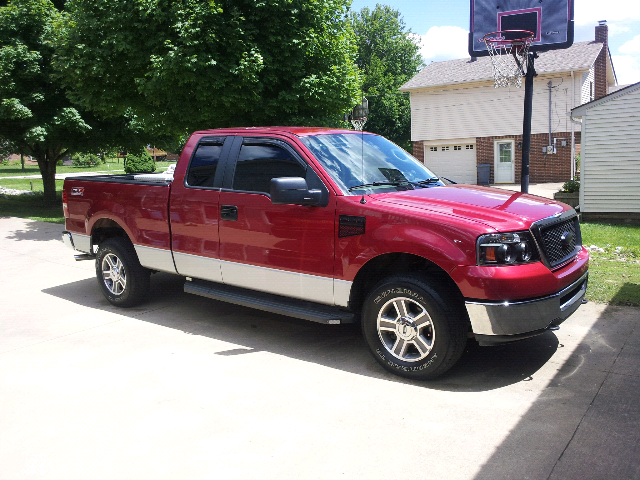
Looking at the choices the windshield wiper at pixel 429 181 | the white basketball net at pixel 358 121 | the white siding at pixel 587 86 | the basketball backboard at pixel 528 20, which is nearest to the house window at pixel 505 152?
the white siding at pixel 587 86

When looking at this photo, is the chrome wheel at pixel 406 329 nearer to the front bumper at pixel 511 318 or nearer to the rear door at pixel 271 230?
the front bumper at pixel 511 318

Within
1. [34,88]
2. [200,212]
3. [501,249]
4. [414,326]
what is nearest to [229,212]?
[200,212]

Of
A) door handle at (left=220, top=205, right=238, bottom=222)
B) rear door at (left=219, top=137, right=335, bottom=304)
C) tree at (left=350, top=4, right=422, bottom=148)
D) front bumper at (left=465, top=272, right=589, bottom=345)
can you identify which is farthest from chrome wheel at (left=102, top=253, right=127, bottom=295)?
Result: tree at (left=350, top=4, right=422, bottom=148)

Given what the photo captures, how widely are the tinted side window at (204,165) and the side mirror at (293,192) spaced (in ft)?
4.16

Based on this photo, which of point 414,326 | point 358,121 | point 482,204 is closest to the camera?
point 414,326

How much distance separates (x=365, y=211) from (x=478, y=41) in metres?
8.97

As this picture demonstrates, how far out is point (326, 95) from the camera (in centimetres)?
1269

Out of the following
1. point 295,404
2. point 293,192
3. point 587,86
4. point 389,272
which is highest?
point 587,86

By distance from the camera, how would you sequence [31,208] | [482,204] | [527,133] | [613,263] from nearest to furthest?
[482,204], [613,263], [527,133], [31,208]

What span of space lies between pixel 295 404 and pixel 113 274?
3636mm

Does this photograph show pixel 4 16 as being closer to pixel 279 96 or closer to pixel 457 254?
pixel 279 96

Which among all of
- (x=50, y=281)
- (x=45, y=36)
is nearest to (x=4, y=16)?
(x=45, y=36)

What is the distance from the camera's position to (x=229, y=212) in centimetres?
570

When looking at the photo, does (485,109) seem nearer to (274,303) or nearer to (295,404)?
(274,303)
